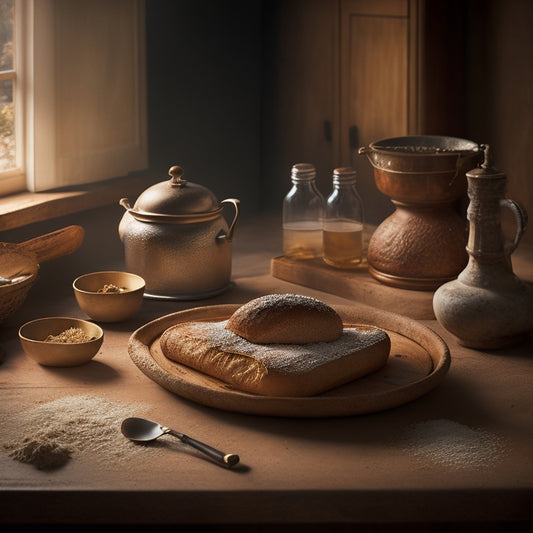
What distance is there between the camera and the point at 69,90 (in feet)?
7.18

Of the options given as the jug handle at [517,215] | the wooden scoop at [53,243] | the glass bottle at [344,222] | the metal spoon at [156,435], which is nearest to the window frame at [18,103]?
the wooden scoop at [53,243]

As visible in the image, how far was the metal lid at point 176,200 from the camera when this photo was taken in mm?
1827

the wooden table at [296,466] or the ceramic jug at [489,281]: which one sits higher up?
the ceramic jug at [489,281]

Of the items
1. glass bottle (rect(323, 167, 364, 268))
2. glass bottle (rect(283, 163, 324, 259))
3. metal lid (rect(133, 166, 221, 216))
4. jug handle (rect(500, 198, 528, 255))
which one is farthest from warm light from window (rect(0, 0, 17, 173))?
jug handle (rect(500, 198, 528, 255))

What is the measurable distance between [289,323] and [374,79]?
56.0 inches

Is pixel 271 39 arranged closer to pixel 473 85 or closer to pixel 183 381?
pixel 473 85

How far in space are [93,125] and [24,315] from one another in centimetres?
66

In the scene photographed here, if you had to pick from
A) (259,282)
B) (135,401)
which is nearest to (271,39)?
(259,282)

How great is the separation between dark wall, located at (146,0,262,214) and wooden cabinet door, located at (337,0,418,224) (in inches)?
11.5

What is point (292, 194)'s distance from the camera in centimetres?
207

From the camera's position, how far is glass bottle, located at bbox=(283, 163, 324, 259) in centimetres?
206

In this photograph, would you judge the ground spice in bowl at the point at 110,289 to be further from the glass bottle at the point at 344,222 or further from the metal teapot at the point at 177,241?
the glass bottle at the point at 344,222

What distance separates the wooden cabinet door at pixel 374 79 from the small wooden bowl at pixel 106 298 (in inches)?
43.4

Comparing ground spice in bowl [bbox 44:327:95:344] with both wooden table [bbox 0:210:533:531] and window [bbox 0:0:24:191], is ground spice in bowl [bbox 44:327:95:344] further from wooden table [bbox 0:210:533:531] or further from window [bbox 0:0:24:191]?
window [bbox 0:0:24:191]
